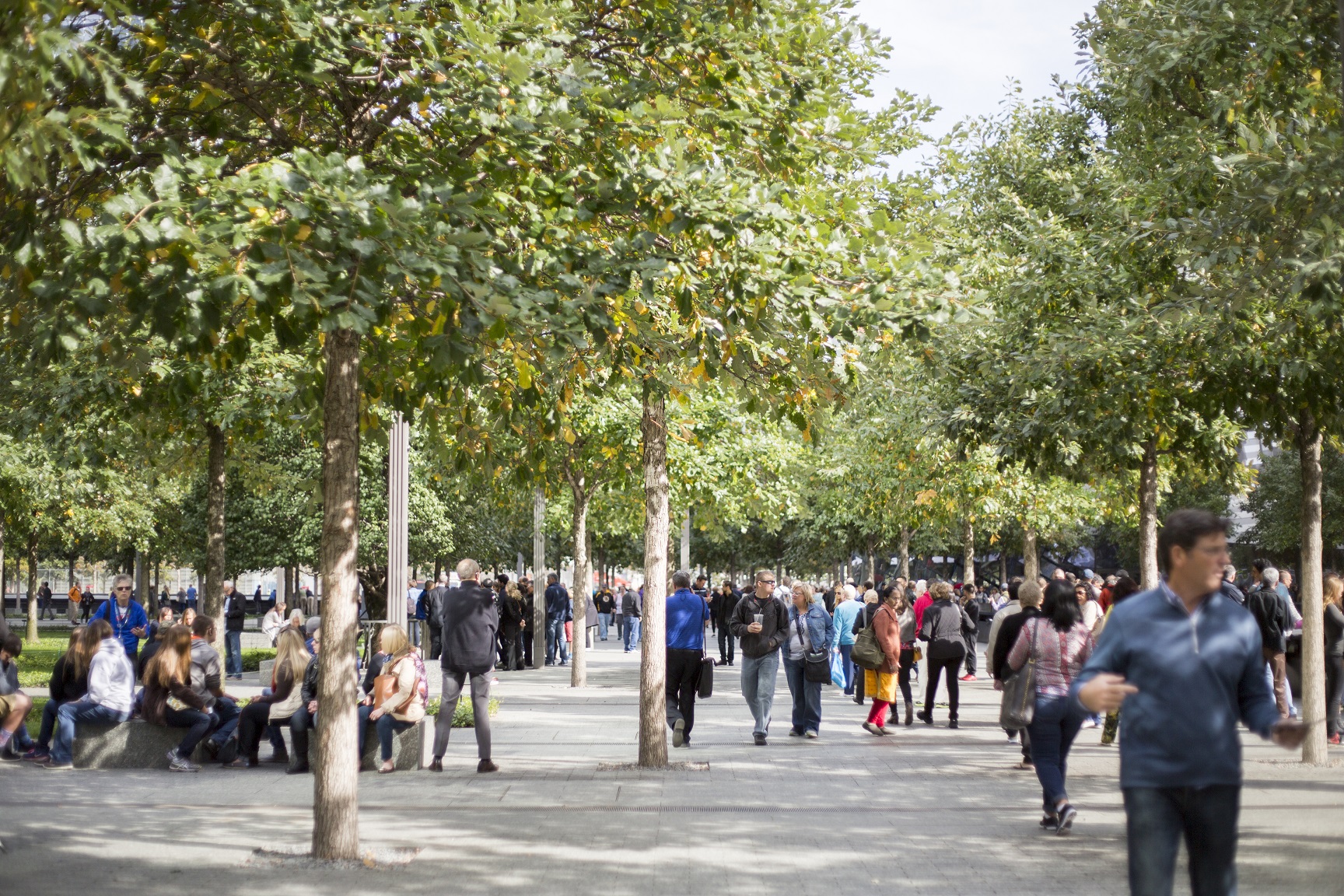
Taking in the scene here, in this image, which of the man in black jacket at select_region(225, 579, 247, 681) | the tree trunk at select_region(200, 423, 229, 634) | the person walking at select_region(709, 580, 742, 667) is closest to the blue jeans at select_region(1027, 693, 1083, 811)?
the tree trunk at select_region(200, 423, 229, 634)

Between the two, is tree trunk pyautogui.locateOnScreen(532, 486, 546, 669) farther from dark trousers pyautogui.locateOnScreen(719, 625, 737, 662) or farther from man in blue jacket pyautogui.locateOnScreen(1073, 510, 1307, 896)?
man in blue jacket pyautogui.locateOnScreen(1073, 510, 1307, 896)

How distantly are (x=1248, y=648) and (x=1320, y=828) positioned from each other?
16.6ft

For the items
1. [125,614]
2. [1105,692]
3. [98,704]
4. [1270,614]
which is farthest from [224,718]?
[1270,614]

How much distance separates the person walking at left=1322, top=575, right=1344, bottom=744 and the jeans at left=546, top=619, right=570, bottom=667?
1779 cm

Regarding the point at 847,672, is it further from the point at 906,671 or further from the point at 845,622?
the point at 906,671

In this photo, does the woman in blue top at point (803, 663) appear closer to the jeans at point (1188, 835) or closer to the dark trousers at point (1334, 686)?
the dark trousers at point (1334, 686)

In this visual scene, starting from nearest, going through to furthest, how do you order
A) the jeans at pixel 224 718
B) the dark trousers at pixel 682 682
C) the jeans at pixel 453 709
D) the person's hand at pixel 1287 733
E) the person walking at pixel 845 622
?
1. the person's hand at pixel 1287 733
2. the jeans at pixel 453 709
3. the jeans at pixel 224 718
4. the dark trousers at pixel 682 682
5. the person walking at pixel 845 622

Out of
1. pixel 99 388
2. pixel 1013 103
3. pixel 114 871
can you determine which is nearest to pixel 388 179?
pixel 114 871

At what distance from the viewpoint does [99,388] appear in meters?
14.0

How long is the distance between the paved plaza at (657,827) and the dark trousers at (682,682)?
A: 1.28ft

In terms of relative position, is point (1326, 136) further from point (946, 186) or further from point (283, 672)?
point (946, 186)

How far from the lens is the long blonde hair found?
12.5m

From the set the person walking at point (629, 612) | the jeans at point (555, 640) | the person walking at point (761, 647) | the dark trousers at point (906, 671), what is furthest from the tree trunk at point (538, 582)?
the person walking at point (761, 647)

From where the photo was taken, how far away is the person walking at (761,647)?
14242 millimetres
